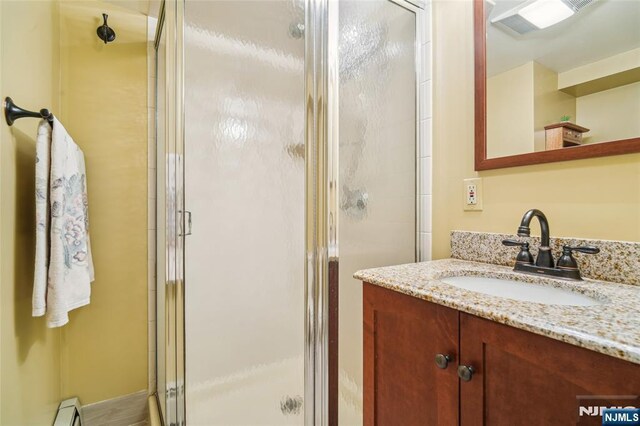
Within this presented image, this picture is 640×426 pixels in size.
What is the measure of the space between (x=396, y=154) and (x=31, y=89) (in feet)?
4.21

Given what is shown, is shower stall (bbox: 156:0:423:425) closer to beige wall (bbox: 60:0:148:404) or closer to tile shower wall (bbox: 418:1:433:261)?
tile shower wall (bbox: 418:1:433:261)

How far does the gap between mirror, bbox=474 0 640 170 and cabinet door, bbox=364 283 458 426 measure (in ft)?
2.06

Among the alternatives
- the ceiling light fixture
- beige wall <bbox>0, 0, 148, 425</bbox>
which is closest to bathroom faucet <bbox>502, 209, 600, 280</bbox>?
the ceiling light fixture

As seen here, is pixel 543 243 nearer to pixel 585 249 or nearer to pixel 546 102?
pixel 585 249

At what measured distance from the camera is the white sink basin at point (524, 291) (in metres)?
0.73

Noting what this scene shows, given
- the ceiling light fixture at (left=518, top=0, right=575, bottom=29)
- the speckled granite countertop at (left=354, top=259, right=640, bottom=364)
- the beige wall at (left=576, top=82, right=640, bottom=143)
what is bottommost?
the speckled granite countertop at (left=354, top=259, right=640, bottom=364)

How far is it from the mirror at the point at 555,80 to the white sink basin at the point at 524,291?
1.26ft

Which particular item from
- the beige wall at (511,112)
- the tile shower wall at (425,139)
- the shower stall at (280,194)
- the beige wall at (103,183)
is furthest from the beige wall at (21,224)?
the beige wall at (511,112)

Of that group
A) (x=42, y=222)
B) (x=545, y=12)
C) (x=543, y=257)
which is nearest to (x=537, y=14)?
(x=545, y=12)

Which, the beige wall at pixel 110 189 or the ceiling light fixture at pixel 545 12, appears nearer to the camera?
the ceiling light fixture at pixel 545 12

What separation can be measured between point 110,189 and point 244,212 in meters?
0.77

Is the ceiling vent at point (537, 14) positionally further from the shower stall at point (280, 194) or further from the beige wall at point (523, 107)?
the shower stall at point (280, 194)

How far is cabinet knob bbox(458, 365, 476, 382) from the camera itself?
1.87ft

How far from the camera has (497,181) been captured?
1.02m
